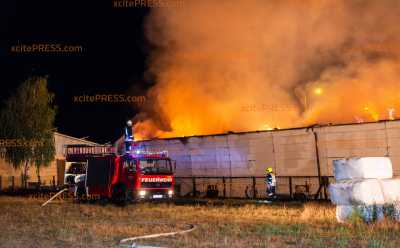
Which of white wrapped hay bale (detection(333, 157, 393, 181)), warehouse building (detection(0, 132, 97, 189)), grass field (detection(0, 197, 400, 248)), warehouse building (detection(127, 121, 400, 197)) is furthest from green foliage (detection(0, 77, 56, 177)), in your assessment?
white wrapped hay bale (detection(333, 157, 393, 181))

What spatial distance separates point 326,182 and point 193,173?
24.9 feet

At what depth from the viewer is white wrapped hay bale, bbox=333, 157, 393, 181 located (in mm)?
11617

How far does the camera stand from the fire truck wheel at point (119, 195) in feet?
62.1

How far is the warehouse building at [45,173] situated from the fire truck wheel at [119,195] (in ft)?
48.6

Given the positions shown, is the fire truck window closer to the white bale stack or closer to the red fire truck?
the red fire truck

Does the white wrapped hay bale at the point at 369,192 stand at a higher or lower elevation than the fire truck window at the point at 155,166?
lower

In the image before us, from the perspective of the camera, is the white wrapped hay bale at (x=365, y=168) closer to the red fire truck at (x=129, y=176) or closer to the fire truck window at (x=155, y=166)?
the red fire truck at (x=129, y=176)

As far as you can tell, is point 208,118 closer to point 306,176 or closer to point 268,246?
point 306,176

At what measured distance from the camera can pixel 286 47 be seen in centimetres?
3575

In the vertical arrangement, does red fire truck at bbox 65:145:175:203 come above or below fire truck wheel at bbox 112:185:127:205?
above

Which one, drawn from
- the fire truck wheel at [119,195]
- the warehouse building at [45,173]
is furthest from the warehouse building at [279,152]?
the warehouse building at [45,173]

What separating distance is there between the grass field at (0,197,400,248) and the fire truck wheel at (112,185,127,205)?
2575mm

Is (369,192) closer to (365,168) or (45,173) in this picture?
(365,168)

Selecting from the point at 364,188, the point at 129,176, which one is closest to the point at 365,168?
the point at 364,188
